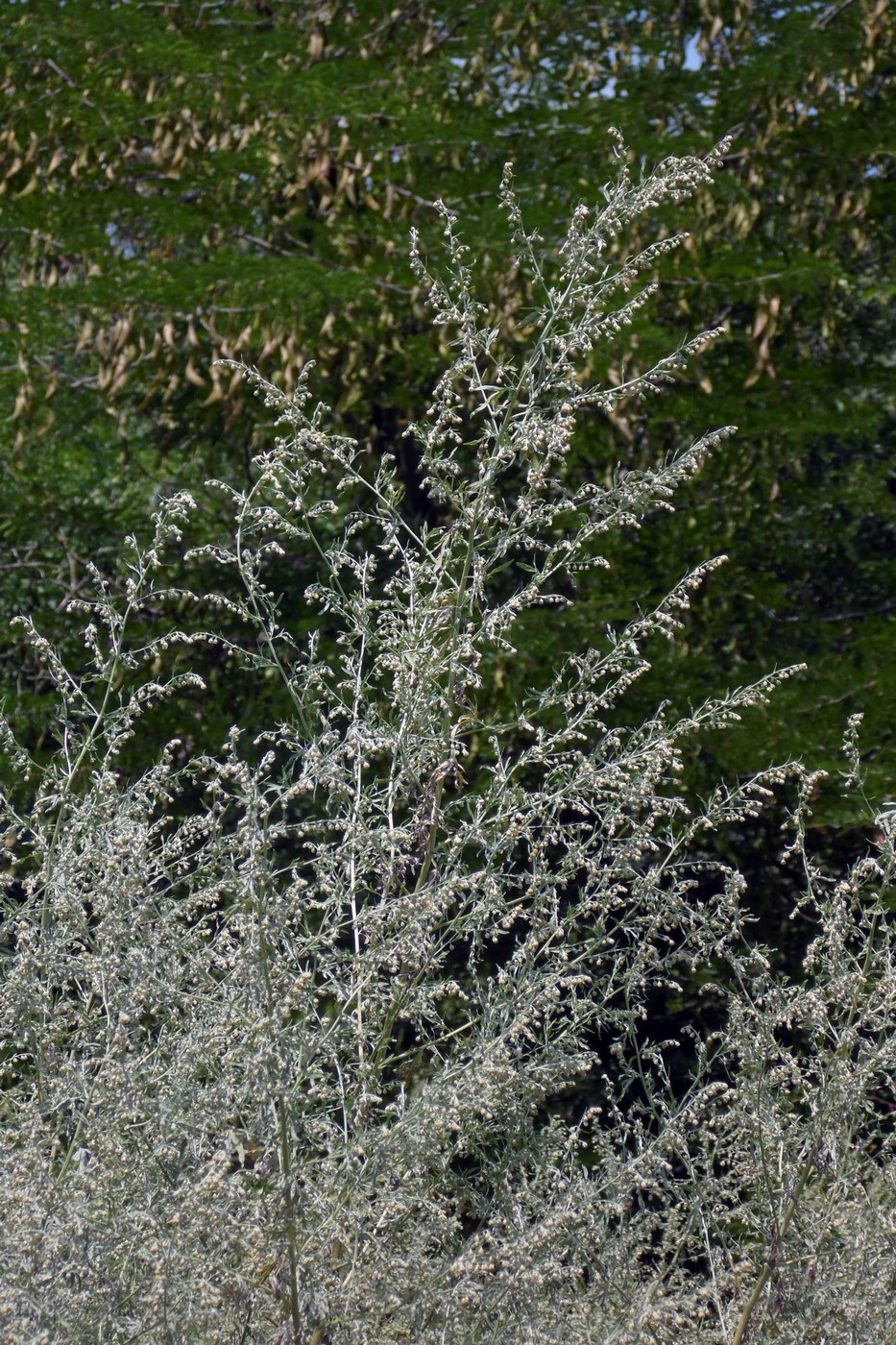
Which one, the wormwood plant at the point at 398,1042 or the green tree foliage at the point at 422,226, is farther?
the green tree foliage at the point at 422,226

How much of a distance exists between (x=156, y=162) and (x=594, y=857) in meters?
4.67

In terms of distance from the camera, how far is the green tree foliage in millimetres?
5688

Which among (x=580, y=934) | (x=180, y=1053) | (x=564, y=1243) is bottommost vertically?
(x=580, y=934)

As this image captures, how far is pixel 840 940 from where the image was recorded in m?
2.46

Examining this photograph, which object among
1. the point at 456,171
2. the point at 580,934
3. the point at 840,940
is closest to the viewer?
the point at 840,940

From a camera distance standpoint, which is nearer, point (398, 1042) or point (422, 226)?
point (398, 1042)

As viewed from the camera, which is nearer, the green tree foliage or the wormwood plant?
the wormwood plant

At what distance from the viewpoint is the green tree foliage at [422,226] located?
5.69m

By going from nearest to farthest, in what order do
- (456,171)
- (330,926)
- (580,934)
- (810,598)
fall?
(330,926) → (580,934) → (456,171) → (810,598)

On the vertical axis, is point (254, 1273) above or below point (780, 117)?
below

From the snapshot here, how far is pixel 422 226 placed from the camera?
229 inches

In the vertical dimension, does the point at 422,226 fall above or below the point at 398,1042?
above

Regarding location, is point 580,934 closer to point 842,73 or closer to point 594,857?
point 594,857

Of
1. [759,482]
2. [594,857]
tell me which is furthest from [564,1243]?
[759,482]
